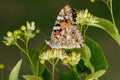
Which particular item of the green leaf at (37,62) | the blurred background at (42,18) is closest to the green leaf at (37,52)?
the green leaf at (37,62)

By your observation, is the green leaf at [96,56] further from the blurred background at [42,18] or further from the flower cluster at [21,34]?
the blurred background at [42,18]

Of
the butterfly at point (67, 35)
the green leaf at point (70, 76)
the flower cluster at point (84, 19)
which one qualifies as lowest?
the green leaf at point (70, 76)

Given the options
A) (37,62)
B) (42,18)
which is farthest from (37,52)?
(42,18)

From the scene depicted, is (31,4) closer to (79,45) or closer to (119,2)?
(119,2)

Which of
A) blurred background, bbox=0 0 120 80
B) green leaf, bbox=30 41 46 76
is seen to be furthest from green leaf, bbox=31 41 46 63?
blurred background, bbox=0 0 120 80

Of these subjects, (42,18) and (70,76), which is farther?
(42,18)

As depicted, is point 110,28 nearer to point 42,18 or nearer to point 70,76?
point 70,76

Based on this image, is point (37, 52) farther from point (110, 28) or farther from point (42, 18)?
point (42, 18)
